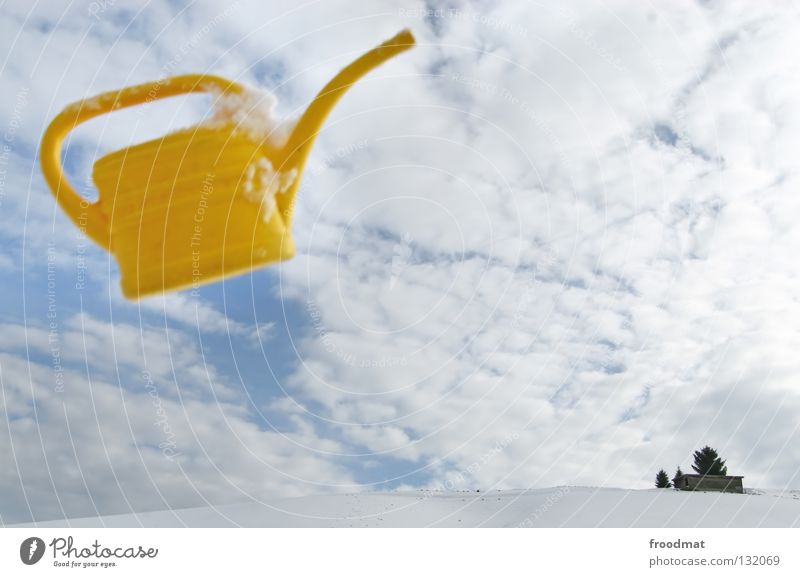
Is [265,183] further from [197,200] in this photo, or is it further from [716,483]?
[716,483]

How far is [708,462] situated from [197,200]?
36.7m

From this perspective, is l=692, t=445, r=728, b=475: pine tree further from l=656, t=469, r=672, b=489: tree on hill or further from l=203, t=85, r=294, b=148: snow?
l=203, t=85, r=294, b=148: snow

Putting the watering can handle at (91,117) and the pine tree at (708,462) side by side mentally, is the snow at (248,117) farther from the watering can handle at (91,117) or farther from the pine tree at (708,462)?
the pine tree at (708,462)

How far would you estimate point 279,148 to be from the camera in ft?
16.5

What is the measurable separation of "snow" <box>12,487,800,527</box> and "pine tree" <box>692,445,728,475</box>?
1595 centimetres

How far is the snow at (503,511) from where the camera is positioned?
15805 mm

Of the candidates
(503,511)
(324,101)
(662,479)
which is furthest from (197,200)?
(662,479)

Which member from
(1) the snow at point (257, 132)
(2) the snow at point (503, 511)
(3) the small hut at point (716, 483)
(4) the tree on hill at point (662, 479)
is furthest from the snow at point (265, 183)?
(4) the tree on hill at point (662, 479)

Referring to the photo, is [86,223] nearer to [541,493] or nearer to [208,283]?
[208,283]

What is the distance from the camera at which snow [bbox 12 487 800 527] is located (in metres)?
15.8

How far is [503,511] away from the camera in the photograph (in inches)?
692

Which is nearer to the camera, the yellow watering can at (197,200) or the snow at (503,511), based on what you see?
the yellow watering can at (197,200)
